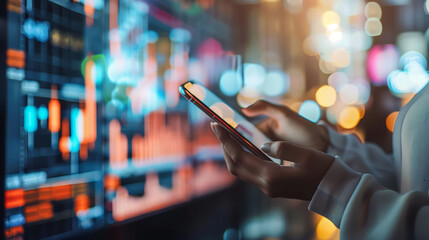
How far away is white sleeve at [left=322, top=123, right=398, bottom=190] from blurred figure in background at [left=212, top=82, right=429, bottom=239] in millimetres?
83

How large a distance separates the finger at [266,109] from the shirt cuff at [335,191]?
29cm

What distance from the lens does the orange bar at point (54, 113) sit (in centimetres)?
81

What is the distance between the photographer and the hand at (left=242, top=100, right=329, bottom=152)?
83 centimetres

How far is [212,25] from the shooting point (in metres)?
1.62

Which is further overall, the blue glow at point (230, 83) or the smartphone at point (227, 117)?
the blue glow at point (230, 83)

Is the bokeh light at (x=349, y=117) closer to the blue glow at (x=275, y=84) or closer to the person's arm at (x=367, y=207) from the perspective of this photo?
the blue glow at (x=275, y=84)

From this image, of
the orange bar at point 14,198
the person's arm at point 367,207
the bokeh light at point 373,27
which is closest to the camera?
the person's arm at point 367,207

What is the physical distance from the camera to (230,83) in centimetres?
180

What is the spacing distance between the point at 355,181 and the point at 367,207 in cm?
4

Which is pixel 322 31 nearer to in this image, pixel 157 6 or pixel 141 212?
pixel 157 6

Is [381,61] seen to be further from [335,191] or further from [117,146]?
[335,191]

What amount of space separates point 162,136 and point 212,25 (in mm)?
636

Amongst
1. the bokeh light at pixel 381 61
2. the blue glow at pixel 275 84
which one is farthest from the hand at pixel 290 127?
the bokeh light at pixel 381 61

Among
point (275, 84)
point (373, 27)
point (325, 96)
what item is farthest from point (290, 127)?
point (325, 96)
